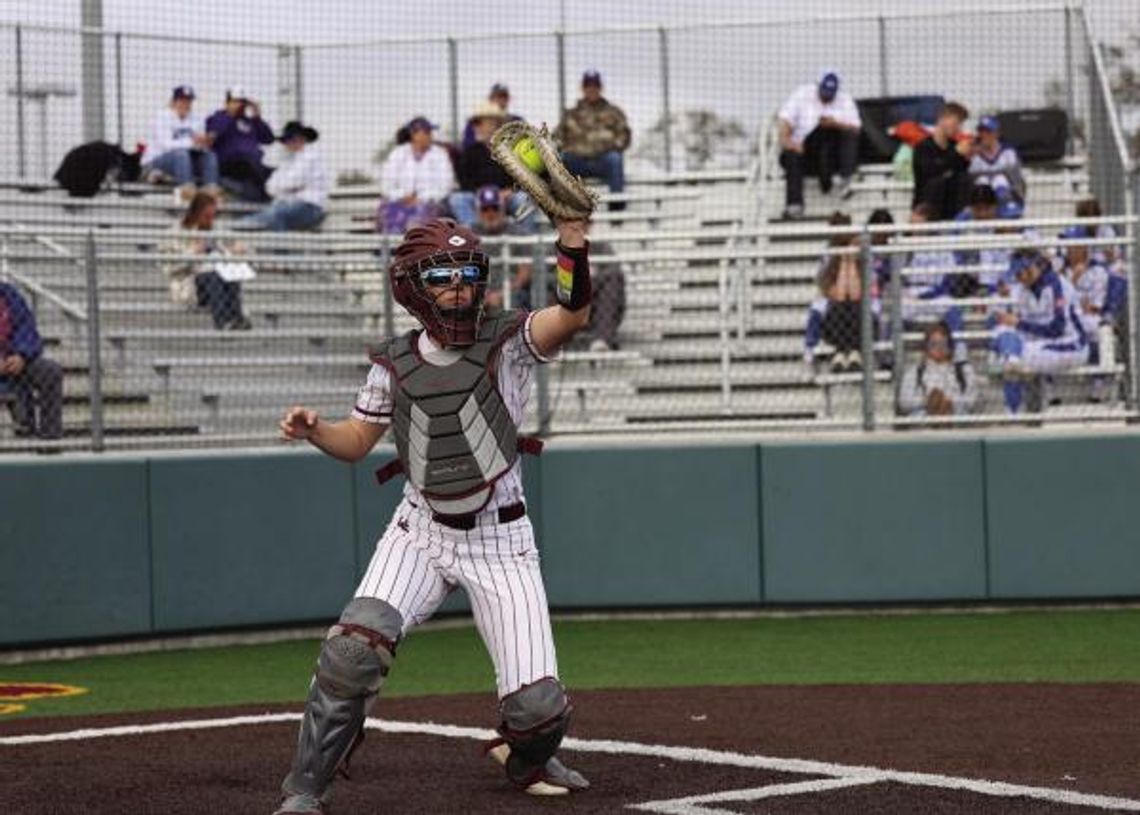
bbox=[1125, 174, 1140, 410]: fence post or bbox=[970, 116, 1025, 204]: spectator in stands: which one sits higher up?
bbox=[970, 116, 1025, 204]: spectator in stands

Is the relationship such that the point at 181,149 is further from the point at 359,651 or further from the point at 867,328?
the point at 359,651

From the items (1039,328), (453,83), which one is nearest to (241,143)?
(453,83)

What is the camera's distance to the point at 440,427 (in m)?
7.17

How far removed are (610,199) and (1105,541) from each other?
623cm

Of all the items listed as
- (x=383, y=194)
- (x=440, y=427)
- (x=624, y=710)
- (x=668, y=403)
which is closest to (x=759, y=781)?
(x=440, y=427)

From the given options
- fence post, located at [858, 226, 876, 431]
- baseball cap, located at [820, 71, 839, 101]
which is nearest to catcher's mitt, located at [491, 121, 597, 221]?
fence post, located at [858, 226, 876, 431]

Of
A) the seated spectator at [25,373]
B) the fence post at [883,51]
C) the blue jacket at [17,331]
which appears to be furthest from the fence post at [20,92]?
the fence post at [883,51]

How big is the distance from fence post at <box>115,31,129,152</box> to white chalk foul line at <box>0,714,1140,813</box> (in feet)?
29.1

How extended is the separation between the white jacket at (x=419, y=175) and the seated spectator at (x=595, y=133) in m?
1.40

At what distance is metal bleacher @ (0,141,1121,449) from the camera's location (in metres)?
13.1

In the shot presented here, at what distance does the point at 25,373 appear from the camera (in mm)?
12328

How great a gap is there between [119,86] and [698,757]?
10821 millimetres

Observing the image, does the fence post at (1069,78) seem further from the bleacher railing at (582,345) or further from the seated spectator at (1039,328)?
the seated spectator at (1039,328)

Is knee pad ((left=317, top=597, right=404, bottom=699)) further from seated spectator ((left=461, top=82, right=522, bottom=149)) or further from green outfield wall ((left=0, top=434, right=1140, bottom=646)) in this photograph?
seated spectator ((left=461, top=82, right=522, bottom=149))
